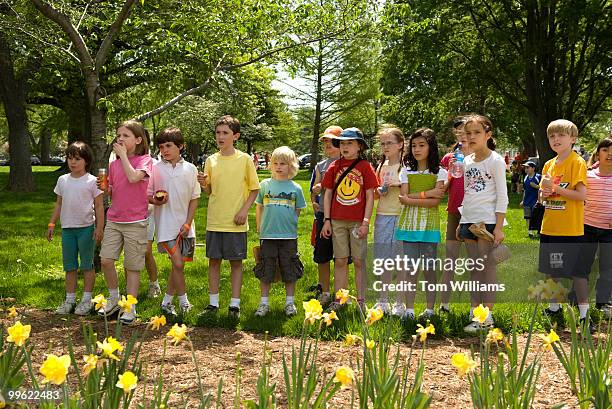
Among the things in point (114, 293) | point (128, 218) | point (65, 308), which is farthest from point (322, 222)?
point (65, 308)

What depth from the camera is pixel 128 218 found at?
5012mm

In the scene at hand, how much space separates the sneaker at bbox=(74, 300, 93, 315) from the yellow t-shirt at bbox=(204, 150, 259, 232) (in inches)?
48.9

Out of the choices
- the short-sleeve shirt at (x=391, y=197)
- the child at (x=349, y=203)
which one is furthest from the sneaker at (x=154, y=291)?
the short-sleeve shirt at (x=391, y=197)

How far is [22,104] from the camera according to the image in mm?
17609

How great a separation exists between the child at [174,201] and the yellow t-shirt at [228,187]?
16 centimetres

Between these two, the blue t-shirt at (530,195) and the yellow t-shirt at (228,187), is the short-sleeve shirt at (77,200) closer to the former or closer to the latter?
the yellow t-shirt at (228,187)

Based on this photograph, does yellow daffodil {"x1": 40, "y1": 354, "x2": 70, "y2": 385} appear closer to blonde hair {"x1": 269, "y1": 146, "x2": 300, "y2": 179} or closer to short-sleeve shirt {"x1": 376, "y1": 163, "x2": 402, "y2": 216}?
blonde hair {"x1": 269, "y1": 146, "x2": 300, "y2": 179}

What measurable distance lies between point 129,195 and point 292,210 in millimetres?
1410

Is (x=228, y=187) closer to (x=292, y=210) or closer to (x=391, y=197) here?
(x=292, y=210)

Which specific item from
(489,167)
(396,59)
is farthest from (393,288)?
(396,59)

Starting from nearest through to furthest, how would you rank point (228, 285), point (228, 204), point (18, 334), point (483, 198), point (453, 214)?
1. point (18, 334)
2. point (483, 198)
3. point (228, 204)
4. point (453, 214)
5. point (228, 285)

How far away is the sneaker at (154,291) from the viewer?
5904mm

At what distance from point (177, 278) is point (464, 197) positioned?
8.36ft

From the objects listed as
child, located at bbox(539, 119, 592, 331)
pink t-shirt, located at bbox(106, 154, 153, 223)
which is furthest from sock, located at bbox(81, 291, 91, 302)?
child, located at bbox(539, 119, 592, 331)
